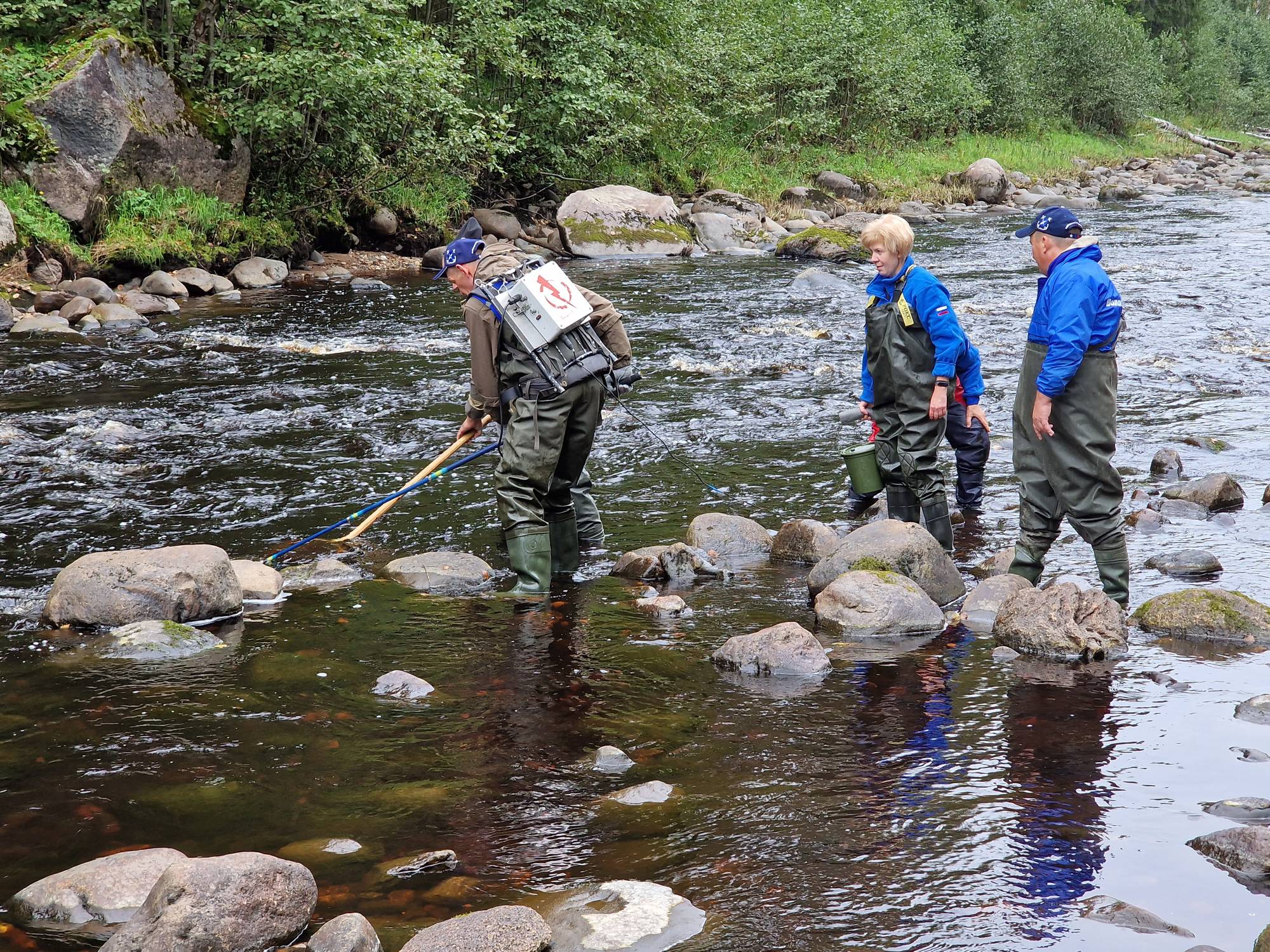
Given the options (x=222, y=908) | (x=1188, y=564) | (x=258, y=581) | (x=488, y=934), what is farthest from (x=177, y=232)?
(x=488, y=934)

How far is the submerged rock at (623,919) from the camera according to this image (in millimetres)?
3230

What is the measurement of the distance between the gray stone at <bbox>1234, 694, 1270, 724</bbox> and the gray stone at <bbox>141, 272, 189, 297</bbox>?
16.2 meters

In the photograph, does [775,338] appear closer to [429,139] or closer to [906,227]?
[906,227]

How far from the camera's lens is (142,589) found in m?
6.04

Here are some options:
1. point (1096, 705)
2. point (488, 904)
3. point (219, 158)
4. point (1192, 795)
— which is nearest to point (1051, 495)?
point (1096, 705)

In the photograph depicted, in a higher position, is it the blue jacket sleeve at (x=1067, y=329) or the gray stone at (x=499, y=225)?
the gray stone at (x=499, y=225)

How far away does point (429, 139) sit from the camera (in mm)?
21250

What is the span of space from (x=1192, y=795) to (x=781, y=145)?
32828 millimetres

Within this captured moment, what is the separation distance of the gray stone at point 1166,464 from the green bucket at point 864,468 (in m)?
2.97

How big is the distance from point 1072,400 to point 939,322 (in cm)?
113

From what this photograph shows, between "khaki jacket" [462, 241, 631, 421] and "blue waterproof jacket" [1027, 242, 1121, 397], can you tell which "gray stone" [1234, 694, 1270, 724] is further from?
"khaki jacket" [462, 241, 631, 421]

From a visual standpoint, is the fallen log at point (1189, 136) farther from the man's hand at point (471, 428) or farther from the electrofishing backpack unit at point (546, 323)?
the man's hand at point (471, 428)

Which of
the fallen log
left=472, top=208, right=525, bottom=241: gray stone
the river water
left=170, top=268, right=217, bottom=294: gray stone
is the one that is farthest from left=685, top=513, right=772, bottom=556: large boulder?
the fallen log

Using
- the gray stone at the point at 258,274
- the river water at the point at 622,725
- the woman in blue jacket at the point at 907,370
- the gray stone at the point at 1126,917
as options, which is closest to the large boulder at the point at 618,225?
the gray stone at the point at 258,274
